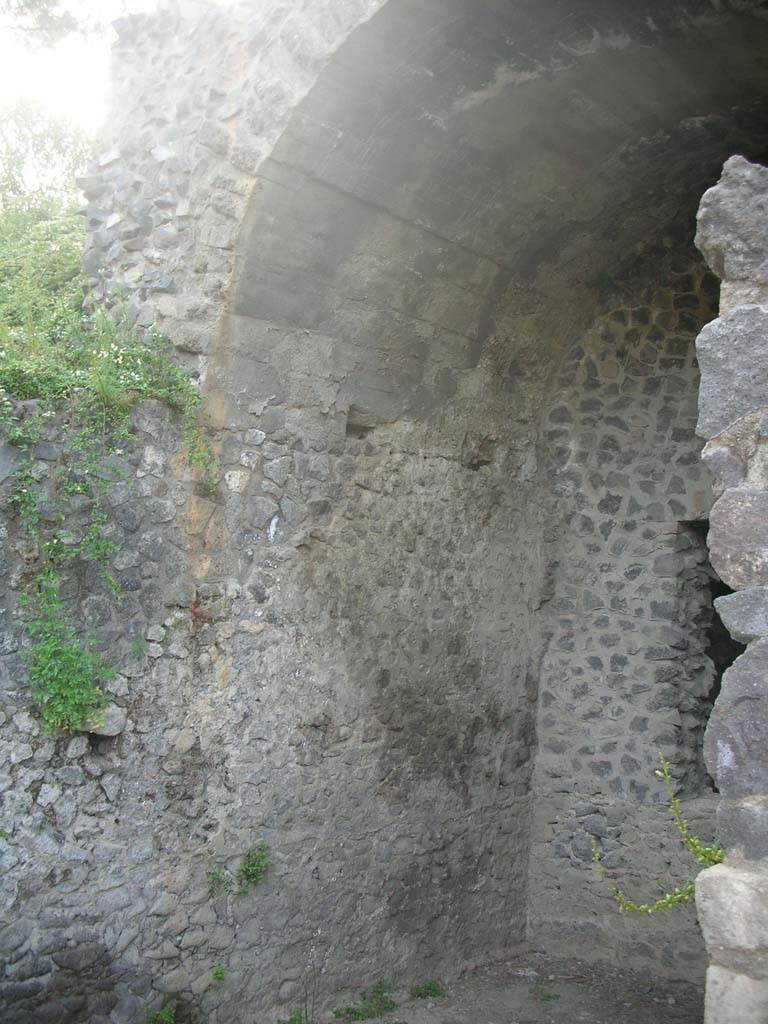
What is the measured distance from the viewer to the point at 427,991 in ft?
16.9

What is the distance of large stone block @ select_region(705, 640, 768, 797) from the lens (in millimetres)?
2207

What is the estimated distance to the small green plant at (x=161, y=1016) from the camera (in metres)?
4.00

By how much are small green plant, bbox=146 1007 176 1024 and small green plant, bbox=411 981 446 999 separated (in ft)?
4.98

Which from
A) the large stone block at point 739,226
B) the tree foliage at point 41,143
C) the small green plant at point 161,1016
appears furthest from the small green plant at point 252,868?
the tree foliage at point 41,143

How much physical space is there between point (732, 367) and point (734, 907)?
122cm

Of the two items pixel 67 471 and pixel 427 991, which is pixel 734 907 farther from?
pixel 427 991

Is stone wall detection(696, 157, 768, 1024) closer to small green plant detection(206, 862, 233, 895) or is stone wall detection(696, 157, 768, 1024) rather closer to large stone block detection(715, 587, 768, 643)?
large stone block detection(715, 587, 768, 643)

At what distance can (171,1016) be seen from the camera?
405 centimetres

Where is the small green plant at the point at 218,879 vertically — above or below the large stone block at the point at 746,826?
below

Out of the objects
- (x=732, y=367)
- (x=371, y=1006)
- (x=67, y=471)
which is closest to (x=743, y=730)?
(x=732, y=367)

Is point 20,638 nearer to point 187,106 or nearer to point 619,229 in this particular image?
point 187,106

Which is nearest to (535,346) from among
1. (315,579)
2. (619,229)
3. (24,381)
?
(619,229)

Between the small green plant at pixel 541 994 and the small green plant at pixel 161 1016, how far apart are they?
212 centimetres

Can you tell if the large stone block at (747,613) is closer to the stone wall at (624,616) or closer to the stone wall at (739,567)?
the stone wall at (739,567)
